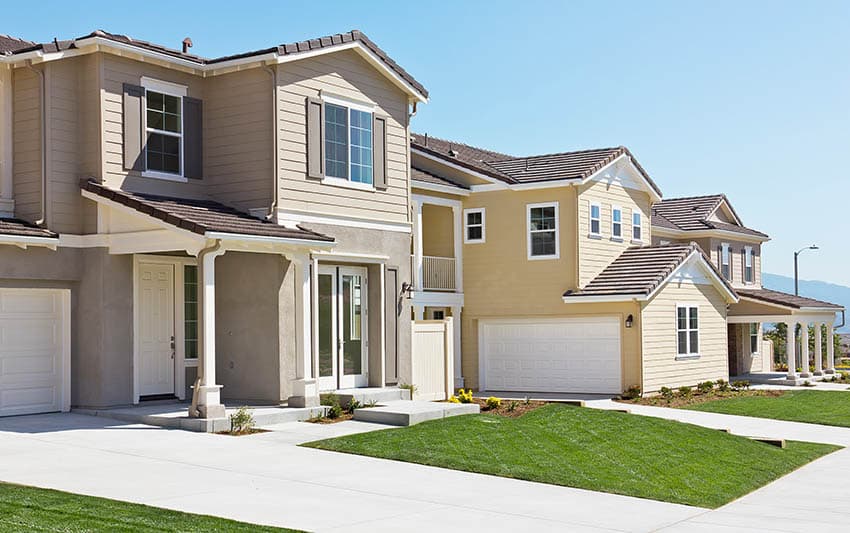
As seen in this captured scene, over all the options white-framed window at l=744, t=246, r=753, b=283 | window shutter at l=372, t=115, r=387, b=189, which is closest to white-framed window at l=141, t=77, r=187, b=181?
window shutter at l=372, t=115, r=387, b=189

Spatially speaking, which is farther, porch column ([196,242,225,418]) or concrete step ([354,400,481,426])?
concrete step ([354,400,481,426])

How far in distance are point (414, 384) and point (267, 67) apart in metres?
7.40

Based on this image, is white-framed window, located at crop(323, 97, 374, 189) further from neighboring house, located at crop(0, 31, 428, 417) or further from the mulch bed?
the mulch bed

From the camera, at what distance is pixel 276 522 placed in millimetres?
10219

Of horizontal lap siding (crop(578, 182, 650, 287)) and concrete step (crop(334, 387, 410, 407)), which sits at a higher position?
horizontal lap siding (crop(578, 182, 650, 287))

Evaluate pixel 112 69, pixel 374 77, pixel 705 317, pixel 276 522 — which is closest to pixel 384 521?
pixel 276 522

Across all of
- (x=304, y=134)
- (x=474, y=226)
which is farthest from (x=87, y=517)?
(x=474, y=226)

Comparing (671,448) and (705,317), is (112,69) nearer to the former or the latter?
(671,448)

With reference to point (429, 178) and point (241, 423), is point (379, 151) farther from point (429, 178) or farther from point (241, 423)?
point (429, 178)

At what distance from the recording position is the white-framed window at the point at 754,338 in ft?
132

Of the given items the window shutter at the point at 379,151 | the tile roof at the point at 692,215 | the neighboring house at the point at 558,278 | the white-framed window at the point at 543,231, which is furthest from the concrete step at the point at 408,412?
the tile roof at the point at 692,215

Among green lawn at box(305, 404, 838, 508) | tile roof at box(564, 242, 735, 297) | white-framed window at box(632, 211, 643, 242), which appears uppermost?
white-framed window at box(632, 211, 643, 242)

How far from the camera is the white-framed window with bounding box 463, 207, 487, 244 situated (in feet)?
100

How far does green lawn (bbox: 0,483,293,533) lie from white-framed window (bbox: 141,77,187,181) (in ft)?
29.8
